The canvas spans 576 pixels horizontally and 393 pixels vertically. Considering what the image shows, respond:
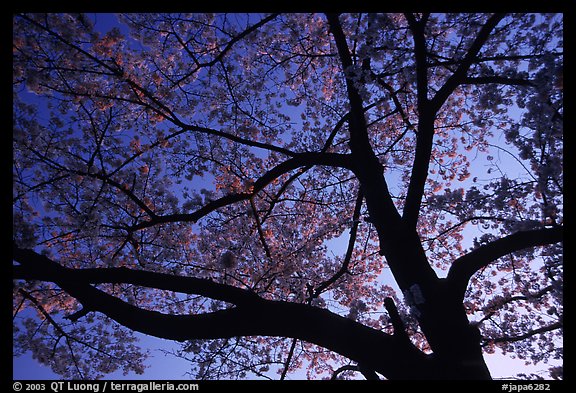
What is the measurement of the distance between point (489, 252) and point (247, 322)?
10.0ft

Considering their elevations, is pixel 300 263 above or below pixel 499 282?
above

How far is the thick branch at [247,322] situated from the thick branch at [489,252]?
1044 millimetres

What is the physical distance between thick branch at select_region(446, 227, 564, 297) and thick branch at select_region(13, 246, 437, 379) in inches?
41.1

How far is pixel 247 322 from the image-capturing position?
153 inches

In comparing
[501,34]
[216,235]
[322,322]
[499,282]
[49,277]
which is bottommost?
[322,322]

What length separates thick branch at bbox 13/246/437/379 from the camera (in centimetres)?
378

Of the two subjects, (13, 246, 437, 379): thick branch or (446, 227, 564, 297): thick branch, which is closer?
(13, 246, 437, 379): thick branch
